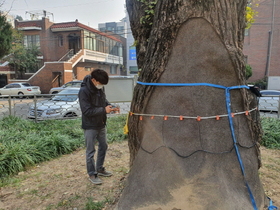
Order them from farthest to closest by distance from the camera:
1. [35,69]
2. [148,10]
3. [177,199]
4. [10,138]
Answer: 1. [35,69]
2. [10,138]
3. [148,10]
4. [177,199]

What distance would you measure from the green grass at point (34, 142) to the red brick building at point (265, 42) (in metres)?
23.3

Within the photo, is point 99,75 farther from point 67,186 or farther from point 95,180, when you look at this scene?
point 67,186

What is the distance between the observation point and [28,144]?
5.43 meters

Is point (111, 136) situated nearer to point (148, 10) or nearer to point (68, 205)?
point (68, 205)

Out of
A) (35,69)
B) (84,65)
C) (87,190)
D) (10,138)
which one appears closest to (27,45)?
(35,69)

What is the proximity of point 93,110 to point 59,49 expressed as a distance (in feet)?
101

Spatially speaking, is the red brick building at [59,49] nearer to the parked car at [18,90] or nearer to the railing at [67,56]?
the railing at [67,56]

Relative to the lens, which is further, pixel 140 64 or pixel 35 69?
pixel 35 69

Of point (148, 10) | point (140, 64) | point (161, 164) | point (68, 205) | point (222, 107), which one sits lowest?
point (68, 205)

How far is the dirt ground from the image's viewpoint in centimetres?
335

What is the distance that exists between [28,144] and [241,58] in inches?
191

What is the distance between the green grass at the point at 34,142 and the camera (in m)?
4.59

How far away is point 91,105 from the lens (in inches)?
145

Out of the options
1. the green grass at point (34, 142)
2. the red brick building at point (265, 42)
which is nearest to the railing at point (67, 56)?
the red brick building at point (265, 42)
